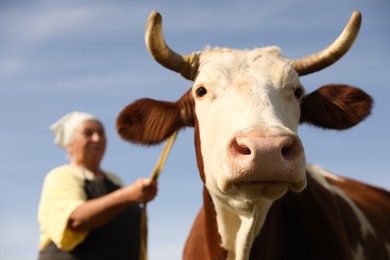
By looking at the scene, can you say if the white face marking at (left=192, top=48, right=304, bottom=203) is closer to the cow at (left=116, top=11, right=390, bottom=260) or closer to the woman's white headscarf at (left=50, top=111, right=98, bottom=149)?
the cow at (left=116, top=11, right=390, bottom=260)

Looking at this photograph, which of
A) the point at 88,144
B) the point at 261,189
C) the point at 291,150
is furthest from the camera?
the point at 88,144

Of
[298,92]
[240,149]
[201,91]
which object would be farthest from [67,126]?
[240,149]

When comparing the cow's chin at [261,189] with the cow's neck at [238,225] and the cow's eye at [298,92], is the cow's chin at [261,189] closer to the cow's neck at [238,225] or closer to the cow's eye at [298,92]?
the cow's neck at [238,225]

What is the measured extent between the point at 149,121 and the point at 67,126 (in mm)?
1308

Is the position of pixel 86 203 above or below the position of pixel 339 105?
below

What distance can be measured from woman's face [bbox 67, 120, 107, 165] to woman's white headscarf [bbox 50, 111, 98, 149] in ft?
0.14

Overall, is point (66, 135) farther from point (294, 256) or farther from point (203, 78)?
point (294, 256)

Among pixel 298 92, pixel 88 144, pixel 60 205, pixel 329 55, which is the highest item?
pixel 329 55

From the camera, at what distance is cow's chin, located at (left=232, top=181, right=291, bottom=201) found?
3898mm

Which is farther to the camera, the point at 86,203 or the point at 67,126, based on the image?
the point at 67,126

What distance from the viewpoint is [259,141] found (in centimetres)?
369

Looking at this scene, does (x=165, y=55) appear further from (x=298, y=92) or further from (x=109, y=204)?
(x=109, y=204)

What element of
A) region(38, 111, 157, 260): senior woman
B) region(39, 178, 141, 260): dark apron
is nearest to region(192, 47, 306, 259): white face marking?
region(38, 111, 157, 260): senior woman

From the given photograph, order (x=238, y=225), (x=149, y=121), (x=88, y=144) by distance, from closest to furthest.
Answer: (x=238, y=225) → (x=149, y=121) → (x=88, y=144)
